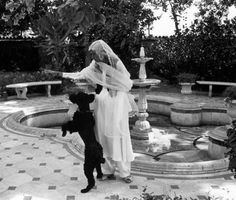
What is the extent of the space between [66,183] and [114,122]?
1384mm

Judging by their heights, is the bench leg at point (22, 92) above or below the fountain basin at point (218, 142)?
above

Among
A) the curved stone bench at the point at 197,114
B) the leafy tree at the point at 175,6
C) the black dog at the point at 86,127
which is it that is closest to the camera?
the black dog at the point at 86,127

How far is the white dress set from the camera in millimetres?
4809

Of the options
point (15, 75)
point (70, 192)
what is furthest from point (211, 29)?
point (70, 192)

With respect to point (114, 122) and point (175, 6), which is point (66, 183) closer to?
point (114, 122)

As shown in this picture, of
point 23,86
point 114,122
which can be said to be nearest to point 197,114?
point 114,122

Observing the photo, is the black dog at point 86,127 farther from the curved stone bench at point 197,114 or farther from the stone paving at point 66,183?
the curved stone bench at point 197,114

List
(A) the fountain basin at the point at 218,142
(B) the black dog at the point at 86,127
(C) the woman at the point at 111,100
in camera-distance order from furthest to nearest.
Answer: (A) the fountain basin at the point at 218,142 < (C) the woman at the point at 111,100 < (B) the black dog at the point at 86,127

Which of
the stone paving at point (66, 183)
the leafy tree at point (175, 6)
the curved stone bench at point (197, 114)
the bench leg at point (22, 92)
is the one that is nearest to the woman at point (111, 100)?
the stone paving at point (66, 183)

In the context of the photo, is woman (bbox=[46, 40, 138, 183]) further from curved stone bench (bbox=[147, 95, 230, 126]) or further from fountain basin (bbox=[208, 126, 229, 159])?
curved stone bench (bbox=[147, 95, 230, 126])

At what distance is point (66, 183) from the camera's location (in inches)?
206

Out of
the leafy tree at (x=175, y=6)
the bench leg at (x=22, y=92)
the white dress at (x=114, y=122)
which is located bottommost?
the bench leg at (x=22, y=92)

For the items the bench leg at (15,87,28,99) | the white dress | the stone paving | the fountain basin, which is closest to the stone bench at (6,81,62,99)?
the bench leg at (15,87,28,99)

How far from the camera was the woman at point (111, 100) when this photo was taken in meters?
4.75
